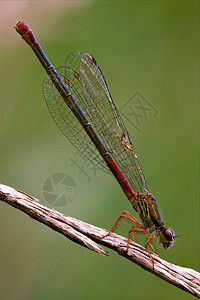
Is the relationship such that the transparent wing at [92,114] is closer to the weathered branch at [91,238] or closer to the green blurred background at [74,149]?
the green blurred background at [74,149]

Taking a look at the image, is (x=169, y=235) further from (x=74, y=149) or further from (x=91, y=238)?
(x=74, y=149)

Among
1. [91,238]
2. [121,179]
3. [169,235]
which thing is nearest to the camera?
[91,238]

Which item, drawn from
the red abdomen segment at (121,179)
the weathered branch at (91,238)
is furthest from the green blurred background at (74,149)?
the weathered branch at (91,238)

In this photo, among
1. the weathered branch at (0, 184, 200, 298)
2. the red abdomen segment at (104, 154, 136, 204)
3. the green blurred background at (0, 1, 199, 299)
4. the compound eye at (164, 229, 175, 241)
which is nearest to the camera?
the weathered branch at (0, 184, 200, 298)

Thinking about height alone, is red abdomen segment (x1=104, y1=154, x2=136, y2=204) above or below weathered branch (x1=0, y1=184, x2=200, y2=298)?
above

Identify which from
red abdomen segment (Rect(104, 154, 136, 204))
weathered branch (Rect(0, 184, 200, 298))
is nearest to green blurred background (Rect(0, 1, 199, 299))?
red abdomen segment (Rect(104, 154, 136, 204))

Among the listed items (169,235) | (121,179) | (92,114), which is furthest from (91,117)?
(169,235)

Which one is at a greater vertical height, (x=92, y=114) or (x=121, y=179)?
(x=92, y=114)

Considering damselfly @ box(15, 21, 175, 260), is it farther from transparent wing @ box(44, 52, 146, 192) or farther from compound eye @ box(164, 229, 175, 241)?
compound eye @ box(164, 229, 175, 241)
